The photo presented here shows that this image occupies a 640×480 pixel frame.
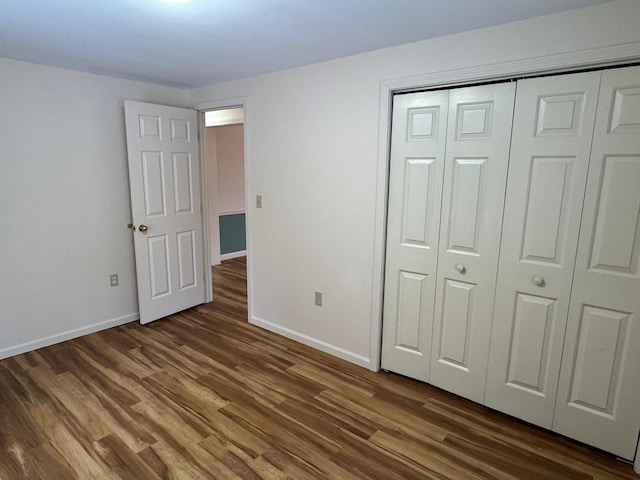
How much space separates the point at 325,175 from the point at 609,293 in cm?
186

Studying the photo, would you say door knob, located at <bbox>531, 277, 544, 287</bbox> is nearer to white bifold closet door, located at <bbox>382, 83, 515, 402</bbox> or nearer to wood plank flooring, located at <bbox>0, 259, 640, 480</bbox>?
white bifold closet door, located at <bbox>382, 83, 515, 402</bbox>

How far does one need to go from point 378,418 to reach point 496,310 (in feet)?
3.14

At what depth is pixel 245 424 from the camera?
213 cm

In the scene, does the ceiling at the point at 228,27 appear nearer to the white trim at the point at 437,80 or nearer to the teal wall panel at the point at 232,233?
the white trim at the point at 437,80

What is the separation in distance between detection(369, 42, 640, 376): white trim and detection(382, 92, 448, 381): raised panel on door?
5 centimetres

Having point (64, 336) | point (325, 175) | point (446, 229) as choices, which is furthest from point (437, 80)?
point (64, 336)

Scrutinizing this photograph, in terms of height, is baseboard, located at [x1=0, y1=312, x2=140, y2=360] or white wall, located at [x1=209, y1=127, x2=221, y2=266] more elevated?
white wall, located at [x1=209, y1=127, x2=221, y2=266]

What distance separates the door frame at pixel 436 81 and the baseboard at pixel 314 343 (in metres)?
0.11

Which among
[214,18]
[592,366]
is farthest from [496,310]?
[214,18]

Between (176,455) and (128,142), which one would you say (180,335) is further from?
(128,142)

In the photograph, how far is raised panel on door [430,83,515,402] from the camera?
2.08m

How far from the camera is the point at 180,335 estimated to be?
3260mm

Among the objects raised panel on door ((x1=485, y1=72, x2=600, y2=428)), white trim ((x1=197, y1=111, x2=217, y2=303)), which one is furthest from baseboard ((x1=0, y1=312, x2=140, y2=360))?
raised panel on door ((x1=485, y1=72, x2=600, y2=428))

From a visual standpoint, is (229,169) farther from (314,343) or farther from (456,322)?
(456,322)
